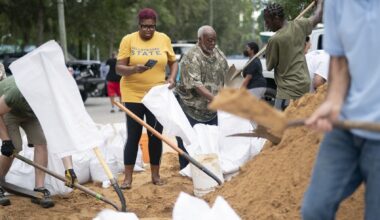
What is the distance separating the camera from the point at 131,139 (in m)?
5.66

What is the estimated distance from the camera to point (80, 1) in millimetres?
23922

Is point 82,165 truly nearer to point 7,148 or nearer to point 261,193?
point 7,148

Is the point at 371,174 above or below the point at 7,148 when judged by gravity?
above

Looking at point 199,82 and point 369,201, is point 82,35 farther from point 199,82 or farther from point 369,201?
point 369,201

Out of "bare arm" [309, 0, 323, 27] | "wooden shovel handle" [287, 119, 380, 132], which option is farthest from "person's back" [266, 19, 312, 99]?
"wooden shovel handle" [287, 119, 380, 132]

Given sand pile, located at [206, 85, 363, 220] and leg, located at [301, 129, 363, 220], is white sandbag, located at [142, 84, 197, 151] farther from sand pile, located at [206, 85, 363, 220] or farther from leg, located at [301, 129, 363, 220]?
leg, located at [301, 129, 363, 220]

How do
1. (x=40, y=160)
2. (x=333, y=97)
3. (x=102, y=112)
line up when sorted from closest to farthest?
1. (x=333, y=97)
2. (x=40, y=160)
3. (x=102, y=112)

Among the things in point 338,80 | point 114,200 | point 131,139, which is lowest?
point 114,200

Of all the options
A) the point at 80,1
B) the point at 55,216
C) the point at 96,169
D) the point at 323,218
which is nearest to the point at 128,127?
the point at 96,169

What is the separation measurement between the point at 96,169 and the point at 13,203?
1.04 m

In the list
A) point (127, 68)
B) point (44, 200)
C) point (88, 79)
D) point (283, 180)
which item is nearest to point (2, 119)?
point (44, 200)

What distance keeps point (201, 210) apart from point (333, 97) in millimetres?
1161

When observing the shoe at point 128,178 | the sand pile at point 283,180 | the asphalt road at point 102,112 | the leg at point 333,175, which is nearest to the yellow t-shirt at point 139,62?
the shoe at point 128,178

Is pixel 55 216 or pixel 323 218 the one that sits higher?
pixel 323 218
